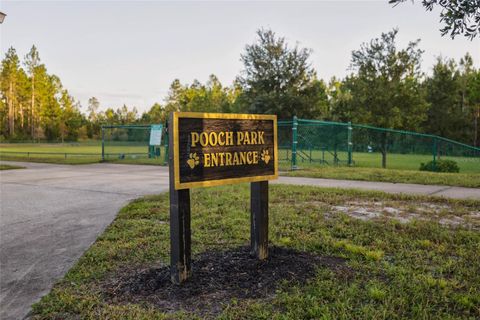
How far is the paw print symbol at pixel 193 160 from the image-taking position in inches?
118

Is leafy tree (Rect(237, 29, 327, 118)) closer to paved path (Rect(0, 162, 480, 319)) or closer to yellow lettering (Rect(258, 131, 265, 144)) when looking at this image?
paved path (Rect(0, 162, 480, 319))

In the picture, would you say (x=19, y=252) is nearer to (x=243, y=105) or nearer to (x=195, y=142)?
(x=195, y=142)

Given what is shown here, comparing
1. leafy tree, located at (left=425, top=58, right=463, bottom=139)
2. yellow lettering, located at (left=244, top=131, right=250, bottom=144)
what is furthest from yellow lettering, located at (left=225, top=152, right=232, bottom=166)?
leafy tree, located at (left=425, top=58, right=463, bottom=139)

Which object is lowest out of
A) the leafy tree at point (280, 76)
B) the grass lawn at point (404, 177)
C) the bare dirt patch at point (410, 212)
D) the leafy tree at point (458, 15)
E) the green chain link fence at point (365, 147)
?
the bare dirt patch at point (410, 212)

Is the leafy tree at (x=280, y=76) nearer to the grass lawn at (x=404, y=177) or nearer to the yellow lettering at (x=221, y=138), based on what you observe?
the grass lawn at (x=404, y=177)

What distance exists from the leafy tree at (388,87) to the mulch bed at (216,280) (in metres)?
A: 16.1

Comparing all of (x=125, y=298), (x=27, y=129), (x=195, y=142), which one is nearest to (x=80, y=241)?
(x=125, y=298)

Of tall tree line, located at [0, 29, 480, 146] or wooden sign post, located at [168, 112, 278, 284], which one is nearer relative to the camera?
wooden sign post, located at [168, 112, 278, 284]

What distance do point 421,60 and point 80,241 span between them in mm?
19270

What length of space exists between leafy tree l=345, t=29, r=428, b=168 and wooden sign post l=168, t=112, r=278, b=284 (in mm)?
16015

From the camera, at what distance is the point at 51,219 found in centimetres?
561

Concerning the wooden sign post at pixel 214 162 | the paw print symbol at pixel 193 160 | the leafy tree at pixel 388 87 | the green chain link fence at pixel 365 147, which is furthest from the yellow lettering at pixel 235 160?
the leafy tree at pixel 388 87

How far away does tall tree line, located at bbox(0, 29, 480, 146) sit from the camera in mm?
18906

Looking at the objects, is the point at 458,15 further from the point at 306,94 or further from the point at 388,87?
the point at 306,94
